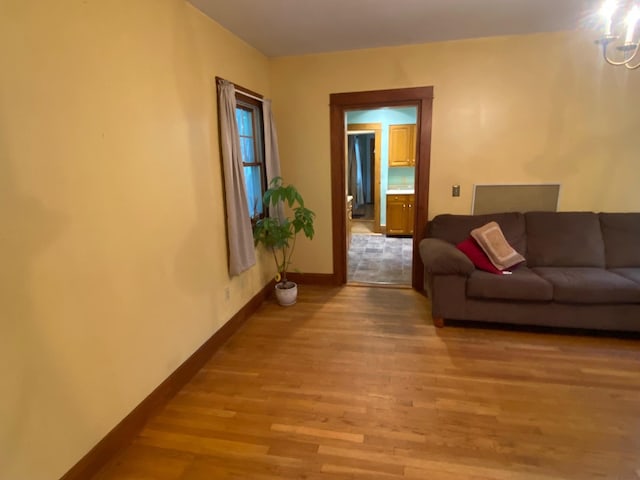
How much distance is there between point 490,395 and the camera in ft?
7.00

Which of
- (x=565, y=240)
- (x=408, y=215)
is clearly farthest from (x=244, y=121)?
(x=408, y=215)

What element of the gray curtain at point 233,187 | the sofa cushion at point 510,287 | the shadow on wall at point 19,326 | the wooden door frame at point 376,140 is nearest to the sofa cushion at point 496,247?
the sofa cushion at point 510,287

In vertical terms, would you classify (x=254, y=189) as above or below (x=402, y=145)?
below

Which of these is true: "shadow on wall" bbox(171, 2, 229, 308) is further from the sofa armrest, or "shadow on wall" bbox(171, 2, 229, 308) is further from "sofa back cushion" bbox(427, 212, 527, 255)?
"sofa back cushion" bbox(427, 212, 527, 255)

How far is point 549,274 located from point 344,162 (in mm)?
2219

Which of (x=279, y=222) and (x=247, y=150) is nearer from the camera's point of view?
(x=247, y=150)

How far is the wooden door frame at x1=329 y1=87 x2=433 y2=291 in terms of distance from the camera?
3480 millimetres

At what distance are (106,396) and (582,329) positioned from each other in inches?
135

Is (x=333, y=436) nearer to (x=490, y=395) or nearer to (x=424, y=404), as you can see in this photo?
(x=424, y=404)

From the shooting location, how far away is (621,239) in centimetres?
312

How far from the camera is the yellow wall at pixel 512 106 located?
3176 mm

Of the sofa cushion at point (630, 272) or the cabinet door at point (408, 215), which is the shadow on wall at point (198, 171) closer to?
the sofa cushion at point (630, 272)

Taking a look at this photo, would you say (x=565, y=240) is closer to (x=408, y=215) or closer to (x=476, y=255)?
(x=476, y=255)

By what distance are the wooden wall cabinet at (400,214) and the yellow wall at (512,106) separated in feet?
8.82
